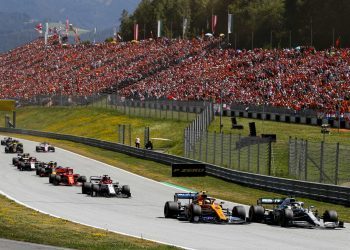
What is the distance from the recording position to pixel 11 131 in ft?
299

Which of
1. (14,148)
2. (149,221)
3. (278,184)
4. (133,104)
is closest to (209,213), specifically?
(149,221)

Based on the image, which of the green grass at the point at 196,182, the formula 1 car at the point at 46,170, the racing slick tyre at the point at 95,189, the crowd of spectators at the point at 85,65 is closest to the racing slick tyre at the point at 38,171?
the formula 1 car at the point at 46,170

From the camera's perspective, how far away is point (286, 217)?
23.2m

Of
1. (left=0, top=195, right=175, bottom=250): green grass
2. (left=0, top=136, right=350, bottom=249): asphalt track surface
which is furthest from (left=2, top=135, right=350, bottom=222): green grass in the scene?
(left=0, top=195, right=175, bottom=250): green grass

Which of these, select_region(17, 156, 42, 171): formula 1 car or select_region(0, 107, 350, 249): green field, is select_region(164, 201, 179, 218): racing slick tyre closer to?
select_region(0, 107, 350, 249): green field

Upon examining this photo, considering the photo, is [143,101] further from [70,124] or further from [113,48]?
[113,48]

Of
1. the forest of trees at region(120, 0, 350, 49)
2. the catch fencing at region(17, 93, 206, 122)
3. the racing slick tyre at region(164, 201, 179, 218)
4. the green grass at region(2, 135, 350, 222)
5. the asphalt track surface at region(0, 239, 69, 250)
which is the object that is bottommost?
the green grass at region(2, 135, 350, 222)

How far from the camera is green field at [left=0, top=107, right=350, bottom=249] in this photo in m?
22.0

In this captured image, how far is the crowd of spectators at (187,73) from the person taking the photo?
60656 mm

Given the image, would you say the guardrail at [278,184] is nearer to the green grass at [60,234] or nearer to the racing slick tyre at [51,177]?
the racing slick tyre at [51,177]

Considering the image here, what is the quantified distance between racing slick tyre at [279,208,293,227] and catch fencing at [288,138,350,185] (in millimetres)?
6808

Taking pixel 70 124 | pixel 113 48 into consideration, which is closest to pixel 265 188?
pixel 70 124

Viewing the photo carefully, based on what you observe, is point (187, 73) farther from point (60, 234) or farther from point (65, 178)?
point (60, 234)

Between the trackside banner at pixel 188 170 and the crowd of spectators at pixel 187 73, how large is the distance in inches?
569
